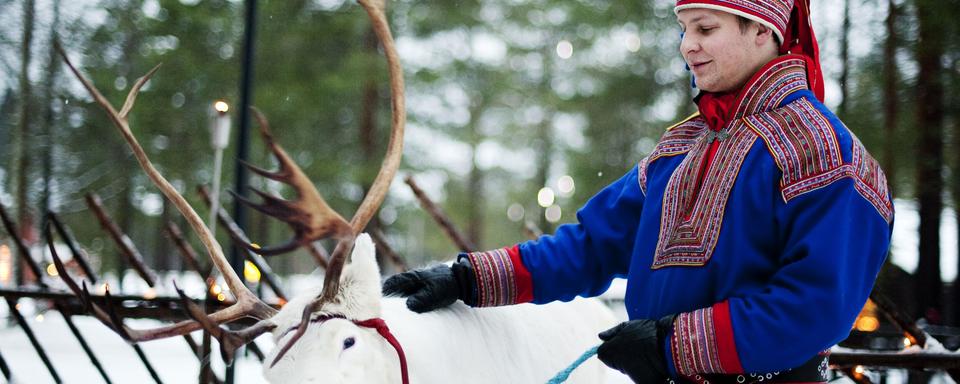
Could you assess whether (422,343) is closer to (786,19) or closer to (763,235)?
(763,235)

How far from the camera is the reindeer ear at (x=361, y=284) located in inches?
73.0

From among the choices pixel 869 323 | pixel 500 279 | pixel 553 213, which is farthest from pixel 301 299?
pixel 553 213

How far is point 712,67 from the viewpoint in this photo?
1861 millimetres

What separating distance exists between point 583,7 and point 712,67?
11158 millimetres

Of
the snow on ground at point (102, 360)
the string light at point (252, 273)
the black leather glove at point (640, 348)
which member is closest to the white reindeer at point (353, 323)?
the black leather glove at point (640, 348)

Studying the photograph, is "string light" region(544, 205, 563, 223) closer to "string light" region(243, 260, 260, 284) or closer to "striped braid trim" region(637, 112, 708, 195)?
"string light" region(243, 260, 260, 284)

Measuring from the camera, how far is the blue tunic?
1.59 meters

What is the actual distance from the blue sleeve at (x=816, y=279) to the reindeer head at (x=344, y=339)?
28.7 inches

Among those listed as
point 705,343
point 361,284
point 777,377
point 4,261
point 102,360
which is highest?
point 361,284

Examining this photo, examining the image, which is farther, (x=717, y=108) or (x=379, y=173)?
(x=379, y=173)

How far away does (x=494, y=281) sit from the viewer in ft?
7.06

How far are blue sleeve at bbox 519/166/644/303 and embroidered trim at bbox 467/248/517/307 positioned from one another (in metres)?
0.06

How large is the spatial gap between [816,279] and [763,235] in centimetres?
17

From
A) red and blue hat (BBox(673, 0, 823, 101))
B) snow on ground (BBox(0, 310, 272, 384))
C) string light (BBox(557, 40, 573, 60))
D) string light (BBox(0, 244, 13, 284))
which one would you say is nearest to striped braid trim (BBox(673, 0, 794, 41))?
red and blue hat (BBox(673, 0, 823, 101))
